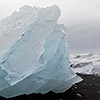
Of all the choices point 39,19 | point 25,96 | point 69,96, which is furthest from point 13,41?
point 69,96

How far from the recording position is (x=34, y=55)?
530 centimetres

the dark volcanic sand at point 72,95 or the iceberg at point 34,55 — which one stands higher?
the iceberg at point 34,55

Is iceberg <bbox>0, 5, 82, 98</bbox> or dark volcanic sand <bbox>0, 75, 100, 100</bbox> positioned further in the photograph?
dark volcanic sand <bbox>0, 75, 100, 100</bbox>

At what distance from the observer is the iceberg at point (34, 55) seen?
5078 millimetres

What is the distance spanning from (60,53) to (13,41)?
3.68 feet

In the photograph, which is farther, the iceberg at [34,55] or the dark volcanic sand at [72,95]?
the dark volcanic sand at [72,95]

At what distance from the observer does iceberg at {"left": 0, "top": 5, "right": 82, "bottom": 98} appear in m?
5.08

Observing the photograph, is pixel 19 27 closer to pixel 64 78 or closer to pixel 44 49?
pixel 44 49

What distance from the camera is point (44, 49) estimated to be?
5.35 m

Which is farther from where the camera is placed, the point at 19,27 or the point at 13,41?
the point at 19,27

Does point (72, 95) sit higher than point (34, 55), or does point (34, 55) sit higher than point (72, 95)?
point (34, 55)

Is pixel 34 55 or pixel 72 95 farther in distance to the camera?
pixel 72 95

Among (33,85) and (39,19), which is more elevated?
(39,19)

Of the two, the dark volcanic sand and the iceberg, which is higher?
the iceberg
